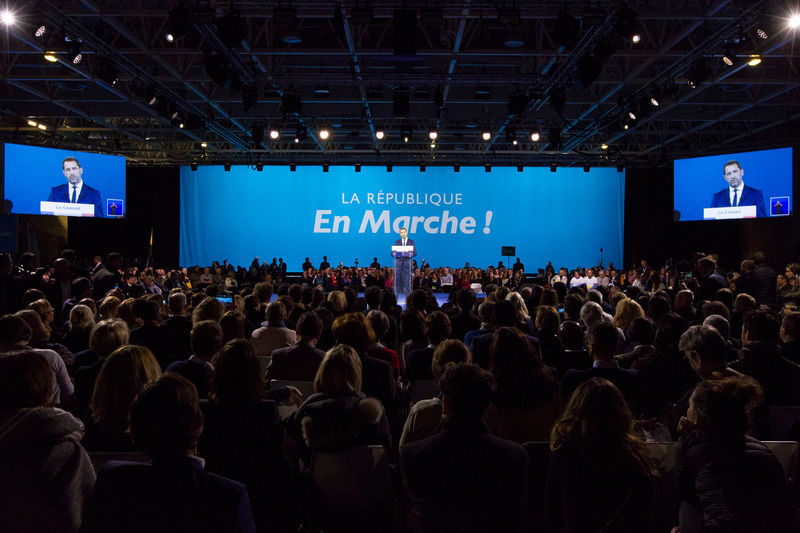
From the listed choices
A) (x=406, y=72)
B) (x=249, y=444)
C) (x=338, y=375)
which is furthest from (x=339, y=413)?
(x=406, y=72)

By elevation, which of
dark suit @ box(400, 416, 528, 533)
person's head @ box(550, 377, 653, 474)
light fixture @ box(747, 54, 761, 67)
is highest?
light fixture @ box(747, 54, 761, 67)

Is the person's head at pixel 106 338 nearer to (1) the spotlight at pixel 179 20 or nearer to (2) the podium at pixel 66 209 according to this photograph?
(1) the spotlight at pixel 179 20

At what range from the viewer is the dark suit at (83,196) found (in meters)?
14.1

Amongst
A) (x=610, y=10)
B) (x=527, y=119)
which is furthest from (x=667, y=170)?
(x=610, y=10)

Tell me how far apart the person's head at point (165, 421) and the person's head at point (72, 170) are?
15.0 metres

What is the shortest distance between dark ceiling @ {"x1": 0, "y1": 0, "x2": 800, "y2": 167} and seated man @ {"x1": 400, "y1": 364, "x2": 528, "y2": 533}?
637 cm

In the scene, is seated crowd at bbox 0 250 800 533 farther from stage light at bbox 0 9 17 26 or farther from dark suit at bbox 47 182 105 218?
dark suit at bbox 47 182 105 218

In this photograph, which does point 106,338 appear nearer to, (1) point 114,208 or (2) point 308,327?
(2) point 308,327

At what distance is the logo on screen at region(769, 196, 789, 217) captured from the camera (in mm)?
13078

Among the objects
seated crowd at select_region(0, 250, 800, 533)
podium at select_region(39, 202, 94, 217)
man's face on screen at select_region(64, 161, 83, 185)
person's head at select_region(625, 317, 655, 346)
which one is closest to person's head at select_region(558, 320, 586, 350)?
person's head at select_region(625, 317, 655, 346)

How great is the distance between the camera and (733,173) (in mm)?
14078

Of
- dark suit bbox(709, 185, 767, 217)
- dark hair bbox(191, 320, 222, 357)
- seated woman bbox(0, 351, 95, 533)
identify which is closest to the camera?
seated woman bbox(0, 351, 95, 533)

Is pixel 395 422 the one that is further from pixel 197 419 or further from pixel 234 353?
pixel 197 419

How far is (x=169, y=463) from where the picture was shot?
1632 millimetres
